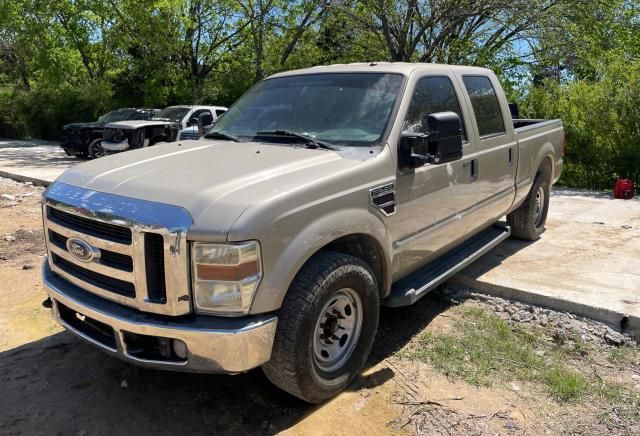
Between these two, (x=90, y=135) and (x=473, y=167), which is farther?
(x=90, y=135)

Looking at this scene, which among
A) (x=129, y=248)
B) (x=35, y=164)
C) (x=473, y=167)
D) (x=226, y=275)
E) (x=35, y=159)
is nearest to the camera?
(x=226, y=275)

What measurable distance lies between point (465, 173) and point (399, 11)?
10442 mm

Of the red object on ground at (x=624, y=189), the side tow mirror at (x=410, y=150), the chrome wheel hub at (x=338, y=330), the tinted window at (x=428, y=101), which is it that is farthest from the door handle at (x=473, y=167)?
the red object on ground at (x=624, y=189)

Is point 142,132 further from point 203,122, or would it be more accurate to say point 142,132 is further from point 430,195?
point 430,195

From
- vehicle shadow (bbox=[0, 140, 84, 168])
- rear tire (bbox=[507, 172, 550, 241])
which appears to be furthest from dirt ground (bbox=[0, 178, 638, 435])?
vehicle shadow (bbox=[0, 140, 84, 168])

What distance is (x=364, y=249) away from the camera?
3426mm

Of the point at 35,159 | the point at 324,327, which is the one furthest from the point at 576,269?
the point at 35,159

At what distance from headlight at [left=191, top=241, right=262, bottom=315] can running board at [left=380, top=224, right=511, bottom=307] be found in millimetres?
1389

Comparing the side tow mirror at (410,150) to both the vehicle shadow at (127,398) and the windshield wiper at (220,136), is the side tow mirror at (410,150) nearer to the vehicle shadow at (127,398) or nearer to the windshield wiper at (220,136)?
the windshield wiper at (220,136)

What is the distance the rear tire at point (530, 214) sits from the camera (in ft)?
20.3

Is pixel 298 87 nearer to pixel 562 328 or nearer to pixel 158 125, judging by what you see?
pixel 562 328

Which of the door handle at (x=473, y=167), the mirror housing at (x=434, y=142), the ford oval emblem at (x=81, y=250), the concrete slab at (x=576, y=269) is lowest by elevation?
the concrete slab at (x=576, y=269)

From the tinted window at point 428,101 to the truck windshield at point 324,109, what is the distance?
17cm

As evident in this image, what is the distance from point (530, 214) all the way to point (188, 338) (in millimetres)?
4700
